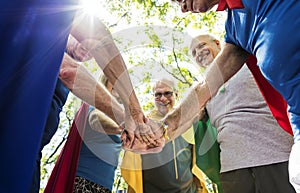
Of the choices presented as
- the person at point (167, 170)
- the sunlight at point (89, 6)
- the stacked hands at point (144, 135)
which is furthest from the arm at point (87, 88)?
the person at point (167, 170)

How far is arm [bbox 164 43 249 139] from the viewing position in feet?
5.61

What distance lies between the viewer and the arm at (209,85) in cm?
171

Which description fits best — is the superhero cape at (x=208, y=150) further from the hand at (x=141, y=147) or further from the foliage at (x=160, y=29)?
the foliage at (x=160, y=29)

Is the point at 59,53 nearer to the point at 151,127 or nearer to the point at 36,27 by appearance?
the point at 36,27

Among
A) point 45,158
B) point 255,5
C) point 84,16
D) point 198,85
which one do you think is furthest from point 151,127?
point 45,158

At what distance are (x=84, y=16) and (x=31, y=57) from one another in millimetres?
567

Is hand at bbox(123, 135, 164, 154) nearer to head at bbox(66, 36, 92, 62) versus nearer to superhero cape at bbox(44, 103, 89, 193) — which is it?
superhero cape at bbox(44, 103, 89, 193)

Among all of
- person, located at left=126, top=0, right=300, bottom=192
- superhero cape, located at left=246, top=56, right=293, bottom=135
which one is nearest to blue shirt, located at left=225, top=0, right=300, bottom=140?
person, located at left=126, top=0, right=300, bottom=192

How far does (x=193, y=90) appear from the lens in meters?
2.03

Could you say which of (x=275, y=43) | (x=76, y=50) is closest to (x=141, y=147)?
(x=76, y=50)

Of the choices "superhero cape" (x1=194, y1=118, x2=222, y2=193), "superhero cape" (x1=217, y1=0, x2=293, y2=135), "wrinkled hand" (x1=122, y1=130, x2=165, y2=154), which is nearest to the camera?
"superhero cape" (x1=217, y1=0, x2=293, y2=135)

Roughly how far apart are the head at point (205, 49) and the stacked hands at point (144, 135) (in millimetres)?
733

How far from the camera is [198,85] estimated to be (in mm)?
1986

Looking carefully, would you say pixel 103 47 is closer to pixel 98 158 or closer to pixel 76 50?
pixel 76 50
